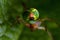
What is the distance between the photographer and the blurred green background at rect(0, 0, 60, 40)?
48.1 inches

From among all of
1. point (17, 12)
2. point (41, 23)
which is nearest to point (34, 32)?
point (41, 23)

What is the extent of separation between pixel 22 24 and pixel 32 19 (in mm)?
90

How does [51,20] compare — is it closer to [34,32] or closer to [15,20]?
[34,32]

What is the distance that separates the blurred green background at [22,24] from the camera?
4.00 ft

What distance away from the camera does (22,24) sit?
135 cm

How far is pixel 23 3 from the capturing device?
4.49 ft

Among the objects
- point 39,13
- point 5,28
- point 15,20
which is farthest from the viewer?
point 39,13

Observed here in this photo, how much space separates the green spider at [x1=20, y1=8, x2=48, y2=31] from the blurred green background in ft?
0.11

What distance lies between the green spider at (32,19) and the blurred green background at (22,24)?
35mm

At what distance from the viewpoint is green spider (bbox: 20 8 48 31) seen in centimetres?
129

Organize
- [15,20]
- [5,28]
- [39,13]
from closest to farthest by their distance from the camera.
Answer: [5,28] → [15,20] → [39,13]

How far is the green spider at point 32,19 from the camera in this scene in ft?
4.25

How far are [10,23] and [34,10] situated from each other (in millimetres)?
172

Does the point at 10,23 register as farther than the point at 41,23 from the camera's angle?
No
